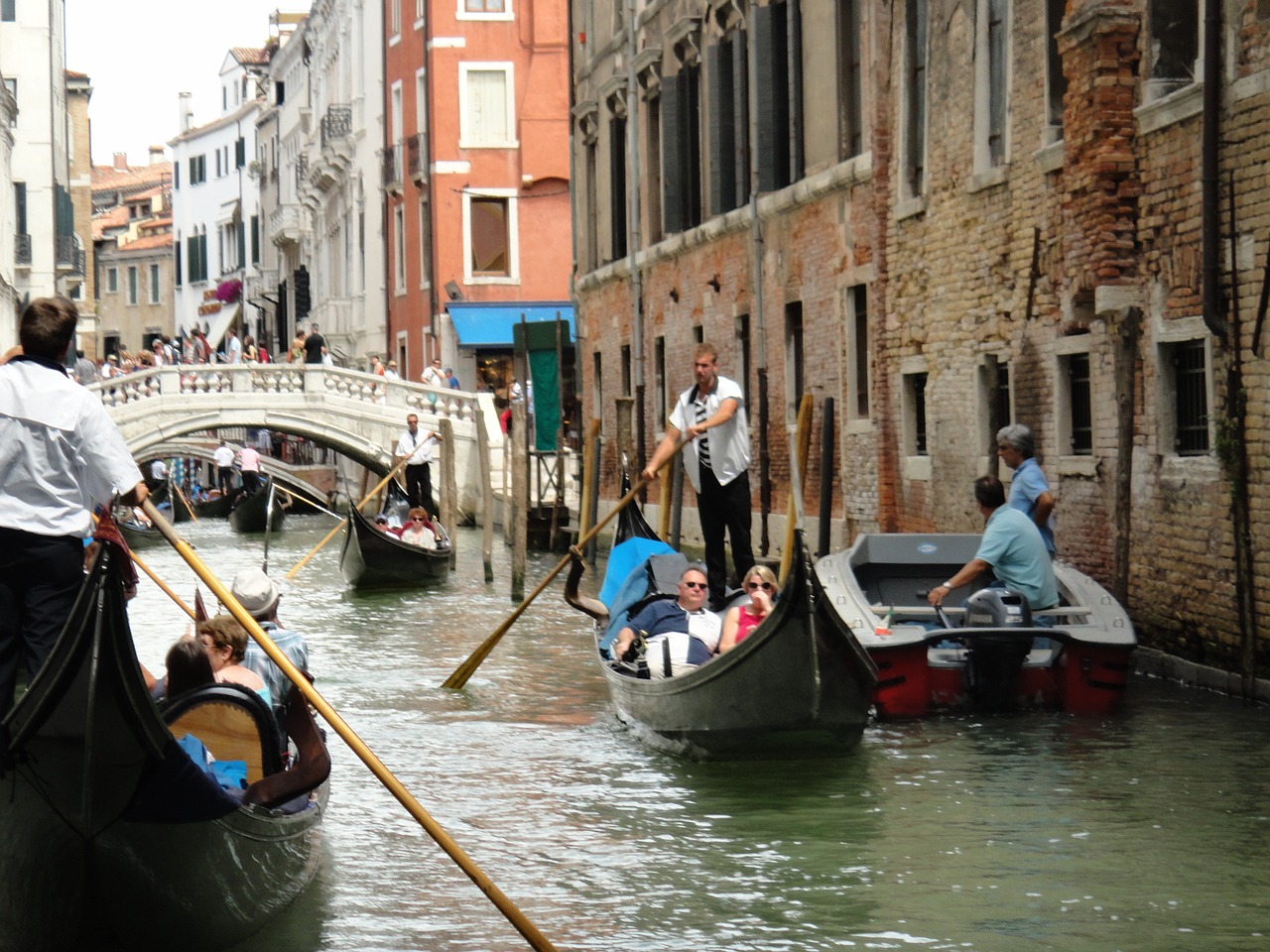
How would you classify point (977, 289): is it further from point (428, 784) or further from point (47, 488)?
point (47, 488)

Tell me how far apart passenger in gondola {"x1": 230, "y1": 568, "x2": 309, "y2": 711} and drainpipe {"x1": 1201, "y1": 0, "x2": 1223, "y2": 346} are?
407cm

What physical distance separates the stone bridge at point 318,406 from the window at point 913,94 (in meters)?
12.8

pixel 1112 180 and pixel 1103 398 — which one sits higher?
pixel 1112 180

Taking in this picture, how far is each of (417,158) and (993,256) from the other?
1981cm

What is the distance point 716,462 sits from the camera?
10000mm

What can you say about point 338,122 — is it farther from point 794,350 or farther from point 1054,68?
point 1054,68

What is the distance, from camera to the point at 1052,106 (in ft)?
35.8

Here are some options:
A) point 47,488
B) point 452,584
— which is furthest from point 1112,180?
point 452,584

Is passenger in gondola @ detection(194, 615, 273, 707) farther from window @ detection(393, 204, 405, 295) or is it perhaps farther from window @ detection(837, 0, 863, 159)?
window @ detection(393, 204, 405, 295)

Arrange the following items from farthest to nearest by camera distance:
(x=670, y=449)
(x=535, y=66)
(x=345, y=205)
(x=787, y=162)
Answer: (x=345, y=205)
(x=535, y=66)
(x=787, y=162)
(x=670, y=449)

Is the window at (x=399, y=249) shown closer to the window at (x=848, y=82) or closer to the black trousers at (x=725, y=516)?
the window at (x=848, y=82)

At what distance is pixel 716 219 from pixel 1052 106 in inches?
263

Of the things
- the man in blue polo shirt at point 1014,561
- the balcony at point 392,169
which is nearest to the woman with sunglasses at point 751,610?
the man in blue polo shirt at point 1014,561

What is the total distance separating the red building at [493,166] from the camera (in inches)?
1176
